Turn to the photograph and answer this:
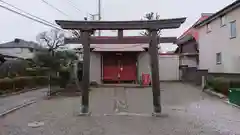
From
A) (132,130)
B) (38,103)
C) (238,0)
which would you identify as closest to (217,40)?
(238,0)

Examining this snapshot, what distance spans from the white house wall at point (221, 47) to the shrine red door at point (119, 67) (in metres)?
6.47

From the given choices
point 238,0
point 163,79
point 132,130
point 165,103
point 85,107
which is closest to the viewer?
point 132,130

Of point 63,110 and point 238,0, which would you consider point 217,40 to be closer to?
point 238,0

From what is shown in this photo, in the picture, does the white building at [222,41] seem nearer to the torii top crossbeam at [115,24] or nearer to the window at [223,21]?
the window at [223,21]

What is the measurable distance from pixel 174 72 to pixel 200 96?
11878 mm

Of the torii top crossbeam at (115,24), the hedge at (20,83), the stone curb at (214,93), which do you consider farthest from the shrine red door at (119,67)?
the torii top crossbeam at (115,24)

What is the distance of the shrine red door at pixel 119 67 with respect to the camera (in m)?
25.1

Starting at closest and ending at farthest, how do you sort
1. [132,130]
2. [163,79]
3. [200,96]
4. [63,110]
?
1. [132,130]
2. [63,110]
3. [200,96]
4. [163,79]

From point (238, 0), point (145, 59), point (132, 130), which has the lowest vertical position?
point (132, 130)

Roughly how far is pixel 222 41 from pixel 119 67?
8.59 metres

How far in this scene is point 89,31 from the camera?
1191 centimetres

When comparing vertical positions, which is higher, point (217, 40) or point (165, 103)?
point (217, 40)

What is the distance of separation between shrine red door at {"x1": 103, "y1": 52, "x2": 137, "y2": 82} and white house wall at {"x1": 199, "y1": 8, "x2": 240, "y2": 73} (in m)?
6.47

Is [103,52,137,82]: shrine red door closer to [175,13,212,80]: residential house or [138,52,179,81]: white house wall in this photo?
[138,52,179,81]: white house wall
